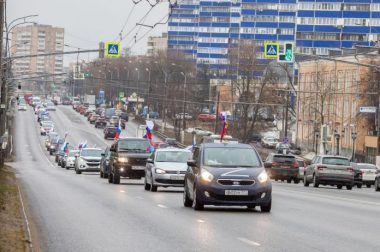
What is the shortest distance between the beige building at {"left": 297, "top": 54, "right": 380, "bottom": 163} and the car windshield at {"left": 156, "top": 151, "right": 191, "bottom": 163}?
2123 inches

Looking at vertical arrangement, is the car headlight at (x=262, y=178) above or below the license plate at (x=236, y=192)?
above

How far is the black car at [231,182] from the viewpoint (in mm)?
23547

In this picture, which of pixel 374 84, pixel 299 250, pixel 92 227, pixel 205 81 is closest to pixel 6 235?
pixel 92 227

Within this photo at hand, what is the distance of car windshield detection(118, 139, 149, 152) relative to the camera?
43219 millimetres

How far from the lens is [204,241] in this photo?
637 inches

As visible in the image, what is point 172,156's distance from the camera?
3631cm

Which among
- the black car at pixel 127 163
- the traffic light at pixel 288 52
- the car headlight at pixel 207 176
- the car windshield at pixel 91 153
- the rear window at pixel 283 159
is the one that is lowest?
the car windshield at pixel 91 153

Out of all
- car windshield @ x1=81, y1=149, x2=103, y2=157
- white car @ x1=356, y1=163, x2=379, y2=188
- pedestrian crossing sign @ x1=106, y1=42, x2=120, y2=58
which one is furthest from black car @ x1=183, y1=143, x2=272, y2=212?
pedestrian crossing sign @ x1=106, y1=42, x2=120, y2=58

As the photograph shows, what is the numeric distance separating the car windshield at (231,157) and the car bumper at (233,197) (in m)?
0.87

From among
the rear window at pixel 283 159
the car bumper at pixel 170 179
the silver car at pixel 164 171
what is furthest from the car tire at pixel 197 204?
the rear window at pixel 283 159

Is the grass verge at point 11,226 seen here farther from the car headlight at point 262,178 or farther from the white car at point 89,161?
the white car at point 89,161

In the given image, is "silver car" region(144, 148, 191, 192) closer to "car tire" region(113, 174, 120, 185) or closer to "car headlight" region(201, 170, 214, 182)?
"car tire" region(113, 174, 120, 185)

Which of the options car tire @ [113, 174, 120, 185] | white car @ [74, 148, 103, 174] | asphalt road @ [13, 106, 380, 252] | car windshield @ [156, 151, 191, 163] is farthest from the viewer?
white car @ [74, 148, 103, 174]

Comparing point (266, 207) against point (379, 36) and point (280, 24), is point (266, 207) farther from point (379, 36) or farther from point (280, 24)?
point (280, 24)
